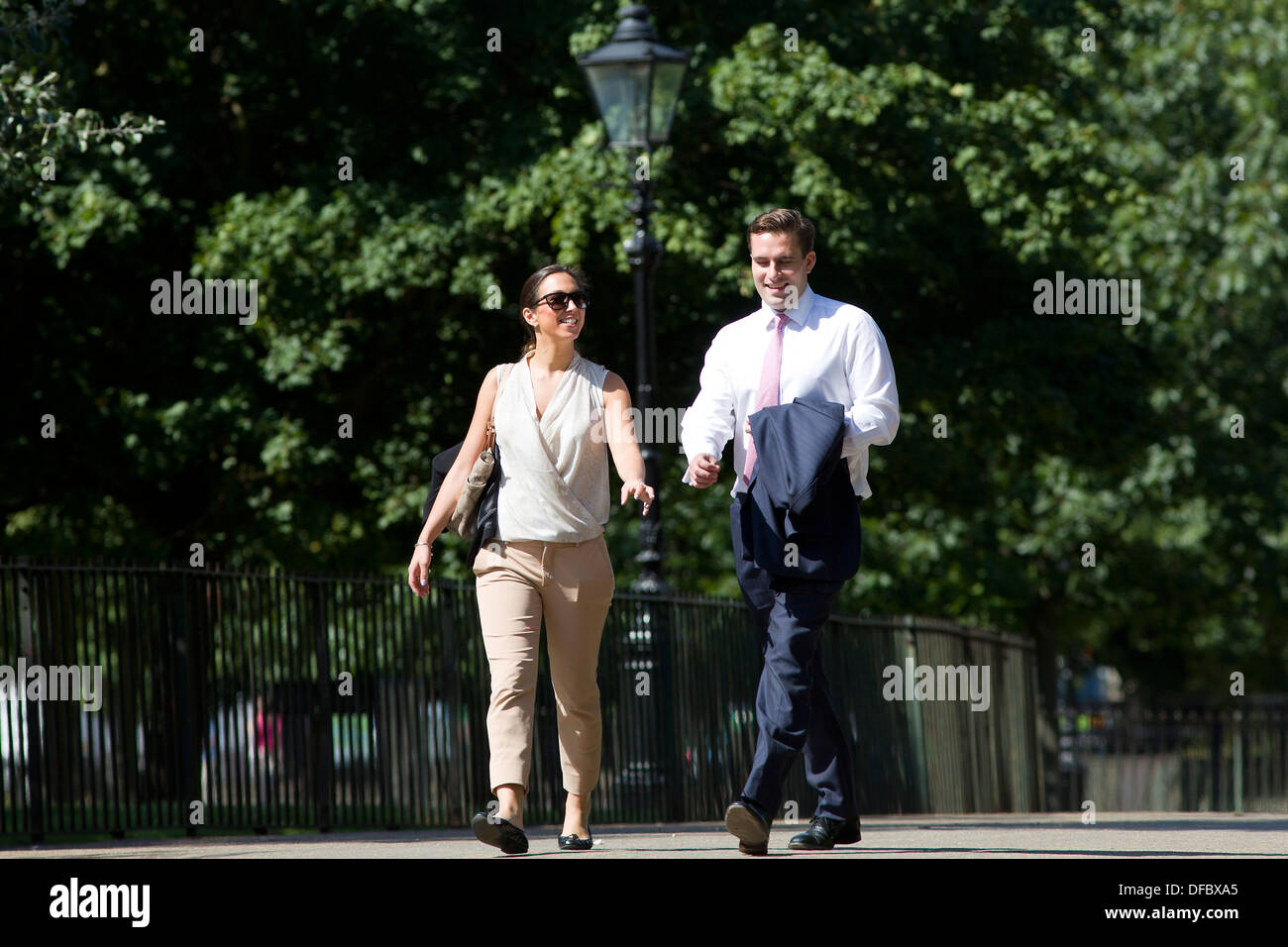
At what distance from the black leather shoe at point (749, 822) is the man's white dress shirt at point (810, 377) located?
3.44 feet

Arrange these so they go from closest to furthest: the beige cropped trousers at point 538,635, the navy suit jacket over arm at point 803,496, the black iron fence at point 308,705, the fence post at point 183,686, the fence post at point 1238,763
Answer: the navy suit jacket over arm at point 803,496
the beige cropped trousers at point 538,635
the black iron fence at point 308,705
the fence post at point 183,686
the fence post at point 1238,763

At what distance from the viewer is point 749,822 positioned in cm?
595

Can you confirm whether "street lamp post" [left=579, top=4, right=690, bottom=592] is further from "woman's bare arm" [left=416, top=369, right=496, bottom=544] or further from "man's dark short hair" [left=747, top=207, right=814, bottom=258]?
"man's dark short hair" [left=747, top=207, right=814, bottom=258]

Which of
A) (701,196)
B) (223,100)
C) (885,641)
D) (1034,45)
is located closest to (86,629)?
(885,641)

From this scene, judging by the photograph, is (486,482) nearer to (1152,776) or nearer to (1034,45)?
(1034,45)

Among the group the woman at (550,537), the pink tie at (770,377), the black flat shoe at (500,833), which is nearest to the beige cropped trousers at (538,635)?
the woman at (550,537)

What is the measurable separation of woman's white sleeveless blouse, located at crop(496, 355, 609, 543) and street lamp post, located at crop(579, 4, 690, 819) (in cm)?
378

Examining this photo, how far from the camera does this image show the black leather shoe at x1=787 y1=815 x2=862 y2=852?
6.32 meters

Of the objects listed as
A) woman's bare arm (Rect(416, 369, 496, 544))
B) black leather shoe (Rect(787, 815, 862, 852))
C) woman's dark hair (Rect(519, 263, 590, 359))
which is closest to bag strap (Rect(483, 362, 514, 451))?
woman's bare arm (Rect(416, 369, 496, 544))

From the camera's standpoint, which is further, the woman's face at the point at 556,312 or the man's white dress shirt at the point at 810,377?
the woman's face at the point at 556,312

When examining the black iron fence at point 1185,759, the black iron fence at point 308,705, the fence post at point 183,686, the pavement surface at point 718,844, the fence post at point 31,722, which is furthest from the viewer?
the black iron fence at point 1185,759

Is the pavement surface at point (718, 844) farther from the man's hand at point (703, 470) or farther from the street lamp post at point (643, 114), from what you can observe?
the street lamp post at point (643, 114)

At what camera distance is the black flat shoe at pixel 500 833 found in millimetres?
6223

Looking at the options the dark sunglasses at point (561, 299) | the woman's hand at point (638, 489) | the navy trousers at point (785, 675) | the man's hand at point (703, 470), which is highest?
the dark sunglasses at point (561, 299)
